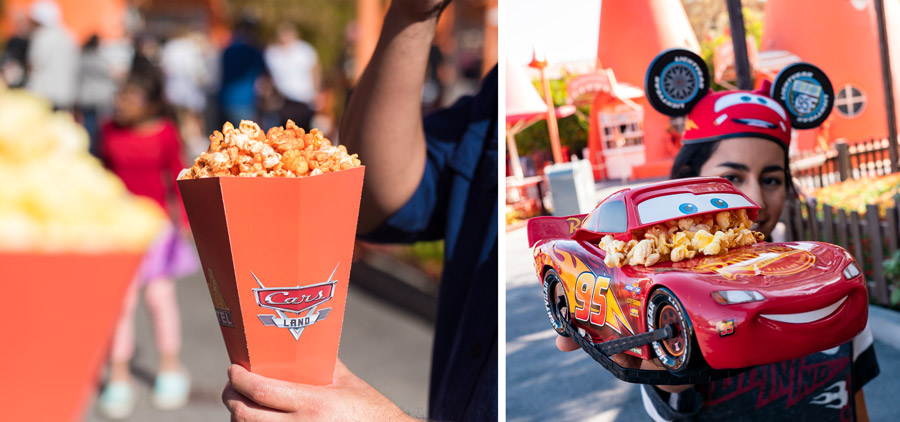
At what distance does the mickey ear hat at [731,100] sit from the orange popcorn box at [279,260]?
77 centimetres

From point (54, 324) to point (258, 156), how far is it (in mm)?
438

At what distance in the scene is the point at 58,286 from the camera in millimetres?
916

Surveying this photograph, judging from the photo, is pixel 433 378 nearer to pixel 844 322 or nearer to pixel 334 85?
pixel 844 322

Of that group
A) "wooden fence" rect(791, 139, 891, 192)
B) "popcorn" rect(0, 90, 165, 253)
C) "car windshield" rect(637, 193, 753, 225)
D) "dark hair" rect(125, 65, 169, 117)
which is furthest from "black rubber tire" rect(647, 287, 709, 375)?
"dark hair" rect(125, 65, 169, 117)

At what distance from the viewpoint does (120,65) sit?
10766 mm

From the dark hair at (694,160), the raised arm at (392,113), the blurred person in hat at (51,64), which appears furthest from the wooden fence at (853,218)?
the blurred person in hat at (51,64)

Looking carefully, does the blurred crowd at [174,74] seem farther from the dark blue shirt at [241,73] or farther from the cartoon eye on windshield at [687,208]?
the cartoon eye on windshield at [687,208]

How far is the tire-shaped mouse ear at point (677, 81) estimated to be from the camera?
1745mm

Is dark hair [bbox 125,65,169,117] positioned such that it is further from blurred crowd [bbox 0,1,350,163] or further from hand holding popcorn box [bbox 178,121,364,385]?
hand holding popcorn box [bbox 178,121,364,385]

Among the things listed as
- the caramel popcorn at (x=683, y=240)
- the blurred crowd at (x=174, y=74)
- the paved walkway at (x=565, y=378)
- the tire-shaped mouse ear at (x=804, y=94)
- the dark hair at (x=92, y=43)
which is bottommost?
the paved walkway at (x=565, y=378)

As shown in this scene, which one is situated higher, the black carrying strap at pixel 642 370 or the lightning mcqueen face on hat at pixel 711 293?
the lightning mcqueen face on hat at pixel 711 293

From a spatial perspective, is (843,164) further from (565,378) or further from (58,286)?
(58,286)

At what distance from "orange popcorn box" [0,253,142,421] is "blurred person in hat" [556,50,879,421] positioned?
1085 millimetres

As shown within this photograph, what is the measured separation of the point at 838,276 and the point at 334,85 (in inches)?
376
